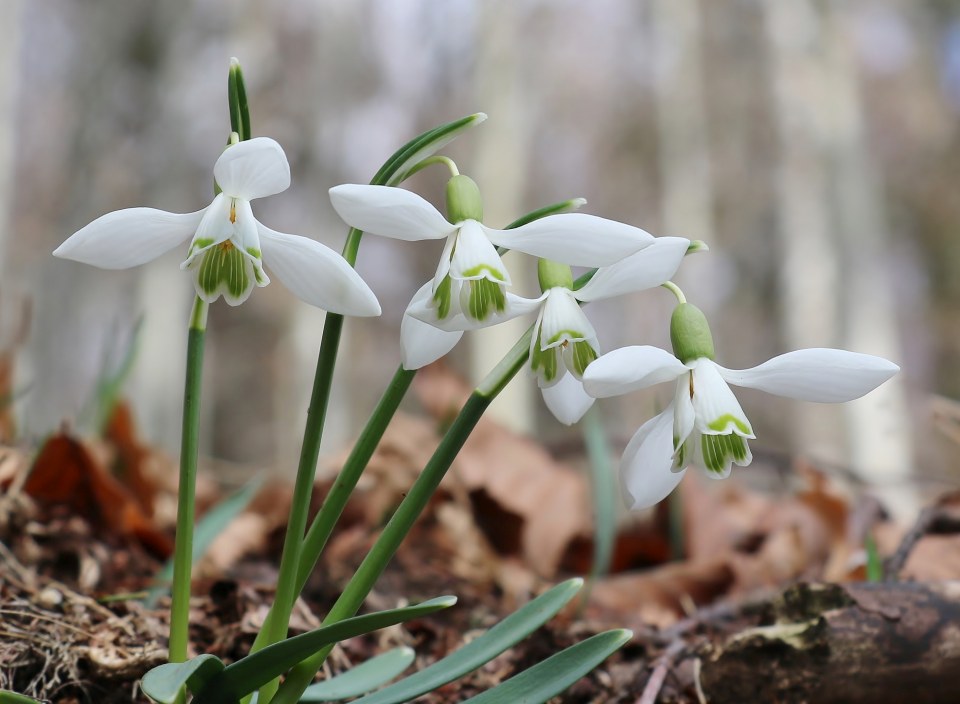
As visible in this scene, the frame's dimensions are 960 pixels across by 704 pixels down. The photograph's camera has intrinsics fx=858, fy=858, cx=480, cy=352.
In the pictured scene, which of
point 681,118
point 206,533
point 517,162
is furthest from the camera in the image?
point 681,118

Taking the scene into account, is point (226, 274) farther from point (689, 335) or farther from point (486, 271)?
point (689, 335)

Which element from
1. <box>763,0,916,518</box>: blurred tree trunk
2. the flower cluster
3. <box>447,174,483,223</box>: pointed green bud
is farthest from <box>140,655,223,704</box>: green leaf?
<box>763,0,916,518</box>: blurred tree trunk

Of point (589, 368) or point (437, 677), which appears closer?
point (589, 368)

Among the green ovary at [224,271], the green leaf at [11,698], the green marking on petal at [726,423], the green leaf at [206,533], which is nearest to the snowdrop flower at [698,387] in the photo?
the green marking on petal at [726,423]

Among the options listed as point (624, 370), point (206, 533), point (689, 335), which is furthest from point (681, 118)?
point (624, 370)

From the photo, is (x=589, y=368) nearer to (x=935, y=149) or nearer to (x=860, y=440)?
(x=860, y=440)

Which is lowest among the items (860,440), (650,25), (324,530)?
(860,440)

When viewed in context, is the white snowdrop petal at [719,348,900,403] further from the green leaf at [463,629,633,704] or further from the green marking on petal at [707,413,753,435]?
the green leaf at [463,629,633,704]

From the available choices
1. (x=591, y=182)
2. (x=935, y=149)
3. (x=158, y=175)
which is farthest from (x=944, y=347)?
(x=158, y=175)
